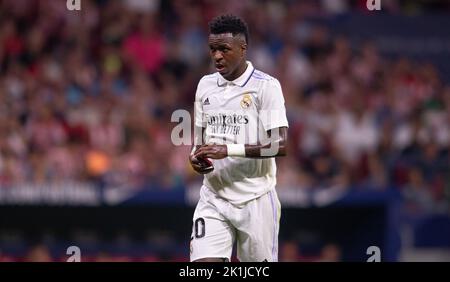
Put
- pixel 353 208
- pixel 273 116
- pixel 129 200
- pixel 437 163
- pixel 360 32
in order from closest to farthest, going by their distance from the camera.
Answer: pixel 273 116 → pixel 129 200 → pixel 353 208 → pixel 437 163 → pixel 360 32

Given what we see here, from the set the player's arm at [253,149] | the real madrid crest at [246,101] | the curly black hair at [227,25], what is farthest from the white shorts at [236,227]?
the curly black hair at [227,25]

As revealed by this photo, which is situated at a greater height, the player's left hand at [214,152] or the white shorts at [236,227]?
the player's left hand at [214,152]

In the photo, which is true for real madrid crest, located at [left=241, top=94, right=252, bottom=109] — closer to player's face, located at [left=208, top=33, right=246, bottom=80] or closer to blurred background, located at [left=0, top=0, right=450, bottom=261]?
player's face, located at [left=208, top=33, right=246, bottom=80]

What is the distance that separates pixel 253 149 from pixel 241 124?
328mm

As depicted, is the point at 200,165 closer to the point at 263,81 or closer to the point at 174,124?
the point at 263,81

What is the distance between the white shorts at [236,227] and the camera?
376 inches

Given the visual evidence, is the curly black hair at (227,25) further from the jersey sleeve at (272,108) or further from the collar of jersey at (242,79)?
the jersey sleeve at (272,108)

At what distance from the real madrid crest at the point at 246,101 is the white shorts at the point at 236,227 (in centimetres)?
75

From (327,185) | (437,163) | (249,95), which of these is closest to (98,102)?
(327,185)

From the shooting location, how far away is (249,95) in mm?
9578

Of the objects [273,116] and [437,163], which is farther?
[437,163]
